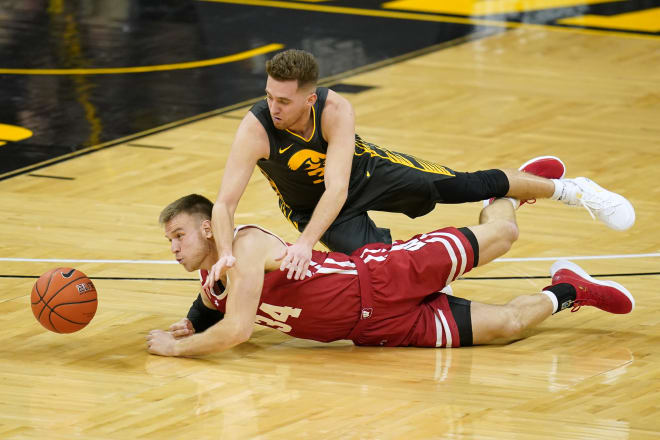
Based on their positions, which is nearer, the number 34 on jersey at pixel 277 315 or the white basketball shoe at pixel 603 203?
the number 34 on jersey at pixel 277 315

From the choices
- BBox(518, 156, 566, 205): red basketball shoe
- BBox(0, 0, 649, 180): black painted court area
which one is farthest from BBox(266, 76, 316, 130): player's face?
BBox(0, 0, 649, 180): black painted court area

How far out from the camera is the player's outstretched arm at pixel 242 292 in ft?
18.2

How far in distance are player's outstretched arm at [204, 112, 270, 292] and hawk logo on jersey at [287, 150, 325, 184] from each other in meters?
0.16

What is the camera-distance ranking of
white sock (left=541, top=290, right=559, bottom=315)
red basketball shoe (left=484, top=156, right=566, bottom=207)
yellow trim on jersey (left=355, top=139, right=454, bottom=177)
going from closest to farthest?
white sock (left=541, top=290, right=559, bottom=315) → yellow trim on jersey (left=355, top=139, right=454, bottom=177) → red basketball shoe (left=484, top=156, right=566, bottom=207)

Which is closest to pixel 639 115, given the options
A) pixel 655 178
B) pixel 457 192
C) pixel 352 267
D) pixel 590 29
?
pixel 655 178

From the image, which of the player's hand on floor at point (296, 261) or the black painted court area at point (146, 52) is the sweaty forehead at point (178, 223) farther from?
the black painted court area at point (146, 52)

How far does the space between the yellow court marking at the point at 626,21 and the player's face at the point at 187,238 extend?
873 centimetres

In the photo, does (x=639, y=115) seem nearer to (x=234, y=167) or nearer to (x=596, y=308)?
(x=596, y=308)

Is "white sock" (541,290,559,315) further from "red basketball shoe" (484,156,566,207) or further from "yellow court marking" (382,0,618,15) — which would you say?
"yellow court marking" (382,0,618,15)

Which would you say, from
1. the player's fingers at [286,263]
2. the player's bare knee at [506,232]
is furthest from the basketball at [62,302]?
the player's bare knee at [506,232]

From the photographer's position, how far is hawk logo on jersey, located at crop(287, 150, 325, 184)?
6.30 meters

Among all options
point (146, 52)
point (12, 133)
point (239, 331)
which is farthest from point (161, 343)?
point (146, 52)

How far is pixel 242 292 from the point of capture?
18.2 ft

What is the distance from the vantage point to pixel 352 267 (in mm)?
5855
